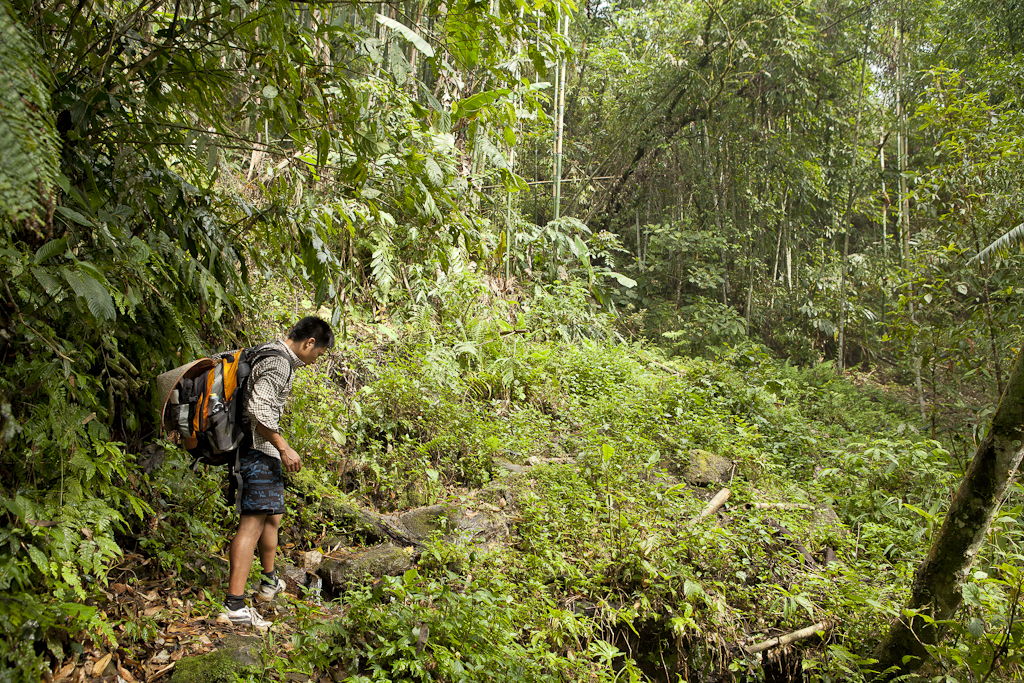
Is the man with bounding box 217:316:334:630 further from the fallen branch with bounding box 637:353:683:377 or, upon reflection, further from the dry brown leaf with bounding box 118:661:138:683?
the fallen branch with bounding box 637:353:683:377

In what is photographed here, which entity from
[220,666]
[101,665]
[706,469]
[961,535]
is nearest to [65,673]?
[101,665]

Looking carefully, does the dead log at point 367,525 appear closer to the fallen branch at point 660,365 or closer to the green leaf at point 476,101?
the green leaf at point 476,101

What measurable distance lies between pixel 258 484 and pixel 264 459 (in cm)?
13

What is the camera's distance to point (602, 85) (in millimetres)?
13062

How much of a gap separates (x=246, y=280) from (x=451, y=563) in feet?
6.99

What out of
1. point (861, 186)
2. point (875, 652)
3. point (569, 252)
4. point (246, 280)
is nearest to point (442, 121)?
point (246, 280)

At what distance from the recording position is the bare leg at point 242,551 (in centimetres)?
322

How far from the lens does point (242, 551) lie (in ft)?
10.6

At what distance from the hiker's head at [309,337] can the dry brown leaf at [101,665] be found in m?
1.57

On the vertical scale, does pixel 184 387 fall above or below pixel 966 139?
below

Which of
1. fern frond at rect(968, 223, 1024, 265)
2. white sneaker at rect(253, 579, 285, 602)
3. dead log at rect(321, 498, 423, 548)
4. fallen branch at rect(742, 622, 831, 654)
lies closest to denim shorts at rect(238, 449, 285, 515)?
white sneaker at rect(253, 579, 285, 602)

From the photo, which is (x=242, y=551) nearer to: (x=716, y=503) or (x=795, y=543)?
(x=716, y=503)

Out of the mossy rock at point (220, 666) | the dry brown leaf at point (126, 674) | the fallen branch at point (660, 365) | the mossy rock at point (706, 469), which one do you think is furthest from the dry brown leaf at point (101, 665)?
the fallen branch at point (660, 365)

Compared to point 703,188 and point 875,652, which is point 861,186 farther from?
point 875,652
